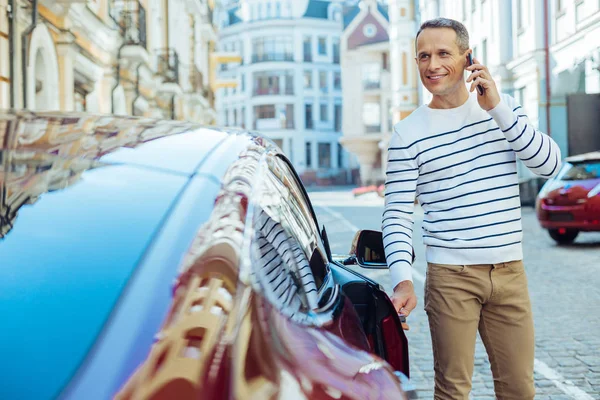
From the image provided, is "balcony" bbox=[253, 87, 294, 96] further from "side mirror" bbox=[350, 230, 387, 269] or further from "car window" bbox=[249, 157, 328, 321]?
"car window" bbox=[249, 157, 328, 321]

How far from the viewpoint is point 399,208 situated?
2.79 metres

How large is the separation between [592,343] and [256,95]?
76.5 metres

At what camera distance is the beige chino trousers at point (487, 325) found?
2697 mm

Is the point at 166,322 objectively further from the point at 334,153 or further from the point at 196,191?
the point at 334,153

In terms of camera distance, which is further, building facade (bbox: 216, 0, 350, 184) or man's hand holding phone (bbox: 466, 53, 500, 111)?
building facade (bbox: 216, 0, 350, 184)

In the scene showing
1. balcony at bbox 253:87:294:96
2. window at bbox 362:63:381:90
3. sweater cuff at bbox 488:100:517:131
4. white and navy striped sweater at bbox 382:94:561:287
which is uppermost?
balcony at bbox 253:87:294:96

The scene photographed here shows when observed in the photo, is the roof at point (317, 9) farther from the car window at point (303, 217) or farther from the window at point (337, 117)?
the car window at point (303, 217)

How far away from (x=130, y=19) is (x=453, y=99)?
19.5 meters

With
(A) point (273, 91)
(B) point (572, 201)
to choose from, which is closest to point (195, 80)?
(B) point (572, 201)

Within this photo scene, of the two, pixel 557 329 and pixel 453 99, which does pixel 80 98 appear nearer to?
pixel 557 329

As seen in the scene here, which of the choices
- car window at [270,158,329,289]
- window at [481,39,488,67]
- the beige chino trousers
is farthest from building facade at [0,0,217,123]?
window at [481,39,488,67]

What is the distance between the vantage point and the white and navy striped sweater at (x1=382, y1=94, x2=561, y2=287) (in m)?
2.67

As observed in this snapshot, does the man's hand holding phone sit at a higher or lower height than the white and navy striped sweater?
higher

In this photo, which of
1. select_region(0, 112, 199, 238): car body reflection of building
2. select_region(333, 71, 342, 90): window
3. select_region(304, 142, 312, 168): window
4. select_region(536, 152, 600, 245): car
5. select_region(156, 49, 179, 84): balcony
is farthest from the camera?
select_region(333, 71, 342, 90): window
